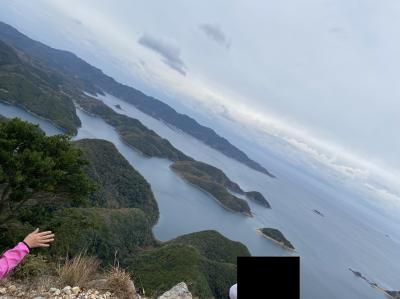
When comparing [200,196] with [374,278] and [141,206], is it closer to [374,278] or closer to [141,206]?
[141,206]

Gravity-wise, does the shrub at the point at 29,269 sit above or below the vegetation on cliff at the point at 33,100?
above

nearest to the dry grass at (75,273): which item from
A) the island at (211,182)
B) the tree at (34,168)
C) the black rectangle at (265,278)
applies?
the black rectangle at (265,278)

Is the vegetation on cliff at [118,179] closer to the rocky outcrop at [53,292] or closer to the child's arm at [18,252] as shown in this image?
the rocky outcrop at [53,292]

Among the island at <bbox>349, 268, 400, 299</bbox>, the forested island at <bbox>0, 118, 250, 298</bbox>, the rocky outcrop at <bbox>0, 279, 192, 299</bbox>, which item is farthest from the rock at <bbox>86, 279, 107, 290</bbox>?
the island at <bbox>349, 268, 400, 299</bbox>

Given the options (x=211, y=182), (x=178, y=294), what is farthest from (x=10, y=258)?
(x=211, y=182)

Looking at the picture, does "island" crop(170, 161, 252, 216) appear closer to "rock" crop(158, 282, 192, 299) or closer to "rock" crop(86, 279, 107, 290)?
"rock" crop(158, 282, 192, 299)

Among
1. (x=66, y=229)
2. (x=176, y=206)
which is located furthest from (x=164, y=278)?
(x=176, y=206)
